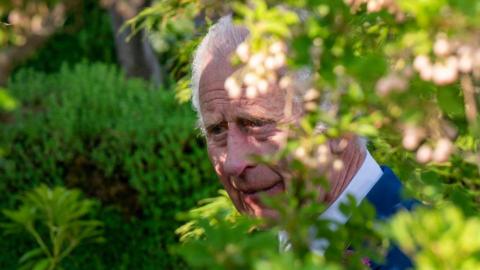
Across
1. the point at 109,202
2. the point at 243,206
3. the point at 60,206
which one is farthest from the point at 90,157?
the point at 243,206

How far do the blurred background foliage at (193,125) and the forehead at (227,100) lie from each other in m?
0.35

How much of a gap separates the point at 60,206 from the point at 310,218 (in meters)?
6.31

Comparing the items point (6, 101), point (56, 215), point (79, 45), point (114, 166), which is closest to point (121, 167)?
point (114, 166)

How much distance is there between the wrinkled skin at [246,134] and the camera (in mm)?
3381

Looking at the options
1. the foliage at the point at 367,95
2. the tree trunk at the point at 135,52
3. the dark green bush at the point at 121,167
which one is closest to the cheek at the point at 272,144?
the foliage at the point at 367,95

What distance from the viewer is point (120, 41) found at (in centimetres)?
1480

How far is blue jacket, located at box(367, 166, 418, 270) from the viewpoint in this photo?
112 inches

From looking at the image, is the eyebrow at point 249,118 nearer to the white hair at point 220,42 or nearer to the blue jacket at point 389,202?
the white hair at point 220,42

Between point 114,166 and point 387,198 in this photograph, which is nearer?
Answer: point 387,198

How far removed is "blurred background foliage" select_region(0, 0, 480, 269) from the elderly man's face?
0.49 feet

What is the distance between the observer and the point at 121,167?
29.6 ft

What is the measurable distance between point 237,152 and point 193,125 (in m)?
5.30

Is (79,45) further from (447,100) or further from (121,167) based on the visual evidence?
(447,100)

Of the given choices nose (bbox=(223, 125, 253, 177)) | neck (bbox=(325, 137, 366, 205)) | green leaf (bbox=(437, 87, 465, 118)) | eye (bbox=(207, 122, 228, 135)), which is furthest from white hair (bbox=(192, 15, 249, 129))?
green leaf (bbox=(437, 87, 465, 118))
